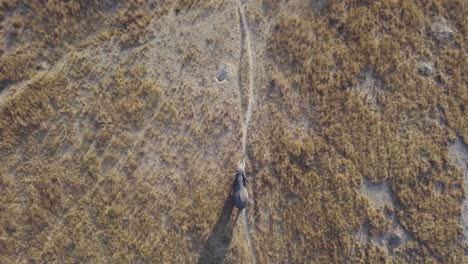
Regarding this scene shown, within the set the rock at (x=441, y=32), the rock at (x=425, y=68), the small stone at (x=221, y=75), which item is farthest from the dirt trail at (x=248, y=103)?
the rock at (x=441, y=32)

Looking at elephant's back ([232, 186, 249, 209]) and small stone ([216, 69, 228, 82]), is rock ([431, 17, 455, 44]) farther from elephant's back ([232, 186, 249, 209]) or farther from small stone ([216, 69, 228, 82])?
elephant's back ([232, 186, 249, 209])

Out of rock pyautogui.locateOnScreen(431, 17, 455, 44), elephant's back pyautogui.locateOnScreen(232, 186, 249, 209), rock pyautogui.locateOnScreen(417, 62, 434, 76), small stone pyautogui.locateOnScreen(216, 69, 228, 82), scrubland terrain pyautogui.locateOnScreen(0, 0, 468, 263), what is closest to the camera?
scrubland terrain pyautogui.locateOnScreen(0, 0, 468, 263)

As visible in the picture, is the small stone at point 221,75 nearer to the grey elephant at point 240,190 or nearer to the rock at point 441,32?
the grey elephant at point 240,190

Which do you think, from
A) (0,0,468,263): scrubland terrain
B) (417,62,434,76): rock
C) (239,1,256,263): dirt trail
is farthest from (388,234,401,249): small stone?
(417,62,434,76): rock

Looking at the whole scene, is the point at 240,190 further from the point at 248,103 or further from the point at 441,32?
the point at 441,32

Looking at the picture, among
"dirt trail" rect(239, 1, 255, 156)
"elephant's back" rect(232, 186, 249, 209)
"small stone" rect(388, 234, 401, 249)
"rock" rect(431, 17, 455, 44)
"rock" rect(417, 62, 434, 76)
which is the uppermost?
"dirt trail" rect(239, 1, 255, 156)

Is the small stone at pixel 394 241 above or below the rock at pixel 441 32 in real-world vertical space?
below

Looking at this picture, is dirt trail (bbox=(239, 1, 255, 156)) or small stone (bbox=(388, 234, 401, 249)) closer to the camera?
dirt trail (bbox=(239, 1, 255, 156))

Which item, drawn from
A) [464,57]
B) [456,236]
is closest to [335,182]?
[456,236]
